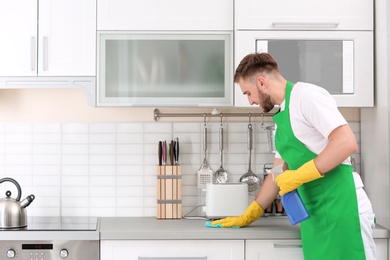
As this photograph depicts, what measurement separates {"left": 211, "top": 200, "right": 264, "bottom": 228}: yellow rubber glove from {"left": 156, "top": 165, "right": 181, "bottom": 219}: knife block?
1.15ft

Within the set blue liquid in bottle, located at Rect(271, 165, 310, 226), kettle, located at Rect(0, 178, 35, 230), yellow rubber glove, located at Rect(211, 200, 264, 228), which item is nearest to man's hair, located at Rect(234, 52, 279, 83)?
blue liquid in bottle, located at Rect(271, 165, 310, 226)

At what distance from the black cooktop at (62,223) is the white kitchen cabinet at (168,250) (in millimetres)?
159

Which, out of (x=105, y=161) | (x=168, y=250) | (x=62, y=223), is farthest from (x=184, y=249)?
(x=105, y=161)

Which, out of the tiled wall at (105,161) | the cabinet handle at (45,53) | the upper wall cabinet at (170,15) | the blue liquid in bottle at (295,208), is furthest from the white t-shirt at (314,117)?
the cabinet handle at (45,53)

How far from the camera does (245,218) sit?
127 inches

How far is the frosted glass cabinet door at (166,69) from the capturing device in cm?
338

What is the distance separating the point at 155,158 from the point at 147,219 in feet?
1.13

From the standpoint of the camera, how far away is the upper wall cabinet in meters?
3.36

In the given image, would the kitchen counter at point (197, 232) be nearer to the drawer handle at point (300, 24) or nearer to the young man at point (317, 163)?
the young man at point (317, 163)

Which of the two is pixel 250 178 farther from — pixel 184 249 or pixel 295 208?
pixel 295 208

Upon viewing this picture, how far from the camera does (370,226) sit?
9.58 feet

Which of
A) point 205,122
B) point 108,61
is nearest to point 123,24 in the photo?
point 108,61

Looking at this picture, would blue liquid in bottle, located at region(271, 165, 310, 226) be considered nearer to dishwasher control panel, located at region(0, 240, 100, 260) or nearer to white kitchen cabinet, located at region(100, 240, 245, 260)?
white kitchen cabinet, located at region(100, 240, 245, 260)

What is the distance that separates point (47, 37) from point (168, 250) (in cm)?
120
